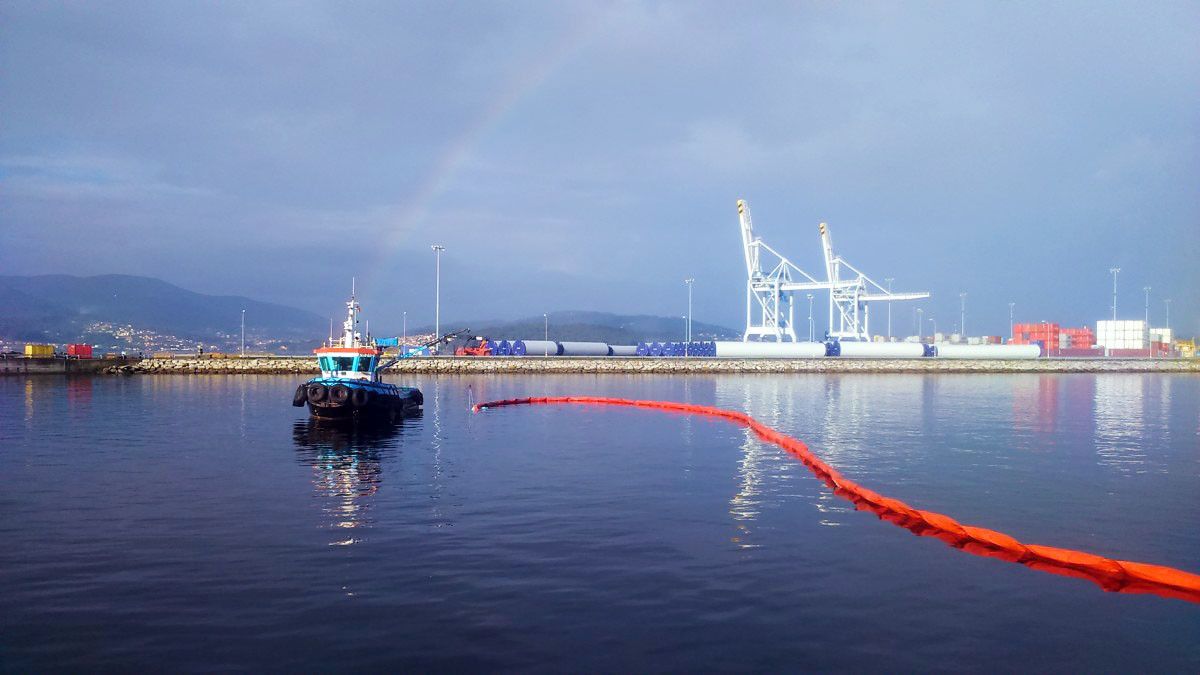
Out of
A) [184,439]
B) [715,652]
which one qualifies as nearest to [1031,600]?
[715,652]

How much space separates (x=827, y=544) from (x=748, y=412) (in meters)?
41.5

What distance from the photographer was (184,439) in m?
43.5

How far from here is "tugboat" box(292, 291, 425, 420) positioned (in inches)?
1970

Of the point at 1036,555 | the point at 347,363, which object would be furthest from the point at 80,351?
the point at 1036,555

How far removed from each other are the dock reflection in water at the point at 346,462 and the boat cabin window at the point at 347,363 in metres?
3.69

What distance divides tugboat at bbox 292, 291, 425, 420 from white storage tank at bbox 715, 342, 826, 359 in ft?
332

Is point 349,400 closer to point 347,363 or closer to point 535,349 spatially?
point 347,363

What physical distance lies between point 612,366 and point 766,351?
30222 mm

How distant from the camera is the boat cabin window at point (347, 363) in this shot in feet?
178

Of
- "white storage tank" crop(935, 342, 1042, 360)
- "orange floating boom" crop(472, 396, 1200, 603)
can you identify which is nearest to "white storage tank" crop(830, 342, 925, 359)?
"white storage tank" crop(935, 342, 1042, 360)

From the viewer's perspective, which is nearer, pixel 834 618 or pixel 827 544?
pixel 834 618

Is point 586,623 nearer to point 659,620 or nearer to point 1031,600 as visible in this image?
point 659,620

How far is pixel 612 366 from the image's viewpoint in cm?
14412

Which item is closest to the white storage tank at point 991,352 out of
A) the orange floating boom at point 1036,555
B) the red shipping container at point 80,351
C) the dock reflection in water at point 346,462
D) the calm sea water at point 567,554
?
the calm sea water at point 567,554
